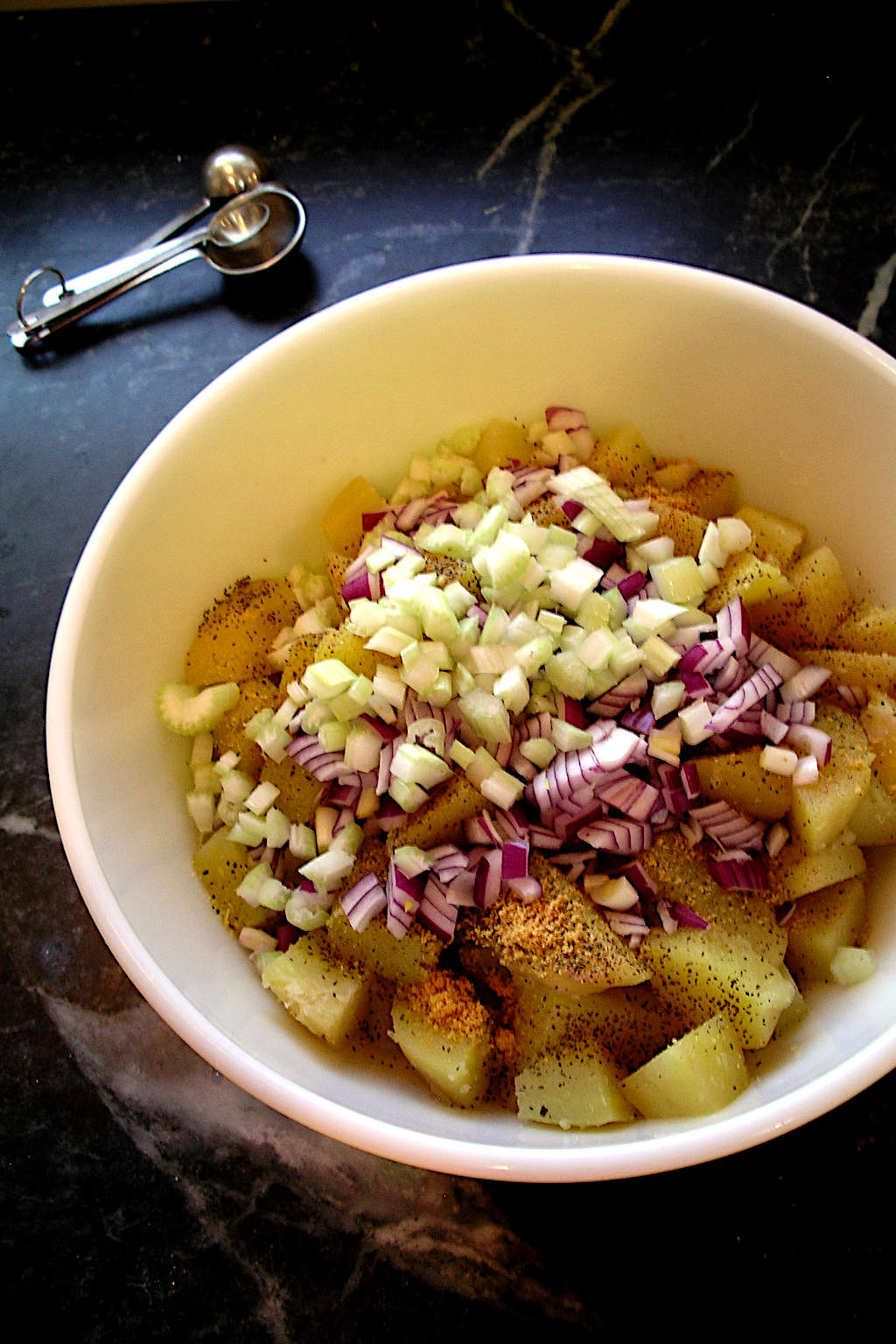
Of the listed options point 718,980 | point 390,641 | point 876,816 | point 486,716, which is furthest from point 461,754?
point 876,816

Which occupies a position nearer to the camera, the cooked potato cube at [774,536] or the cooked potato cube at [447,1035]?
the cooked potato cube at [447,1035]

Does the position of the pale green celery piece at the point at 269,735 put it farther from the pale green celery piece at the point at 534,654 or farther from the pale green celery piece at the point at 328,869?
the pale green celery piece at the point at 534,654

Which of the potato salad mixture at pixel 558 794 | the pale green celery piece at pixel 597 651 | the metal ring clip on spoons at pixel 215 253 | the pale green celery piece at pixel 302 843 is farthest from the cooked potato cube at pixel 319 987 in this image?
the metal ring clip on spoons at pixel 215 253

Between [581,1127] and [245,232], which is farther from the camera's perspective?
[245,232]

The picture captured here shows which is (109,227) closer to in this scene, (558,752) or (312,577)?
(312,577)

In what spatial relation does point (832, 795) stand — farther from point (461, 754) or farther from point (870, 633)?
point (461, 754)

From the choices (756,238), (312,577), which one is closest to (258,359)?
(312,577)

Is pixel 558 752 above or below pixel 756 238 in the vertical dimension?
below
